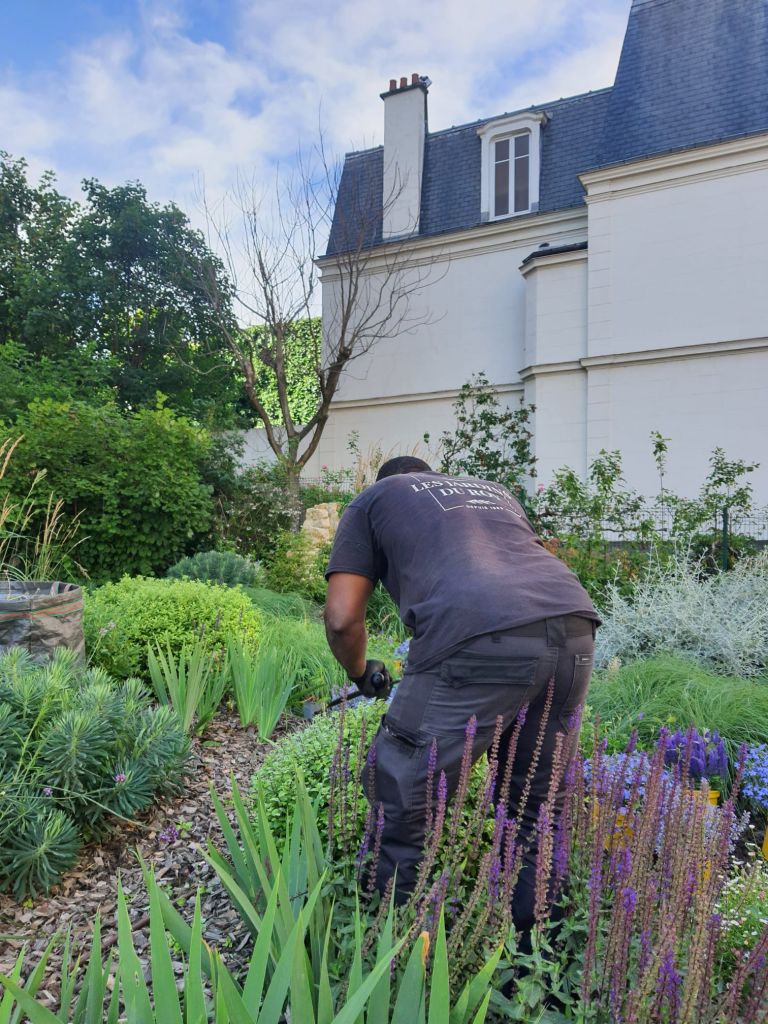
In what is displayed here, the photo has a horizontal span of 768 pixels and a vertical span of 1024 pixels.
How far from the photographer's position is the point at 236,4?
8.79 meters

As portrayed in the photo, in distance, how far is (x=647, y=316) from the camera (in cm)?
1248

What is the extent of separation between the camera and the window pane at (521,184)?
48.2 feet

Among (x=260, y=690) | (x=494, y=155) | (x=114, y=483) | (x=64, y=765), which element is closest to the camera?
(x=64, y=765)

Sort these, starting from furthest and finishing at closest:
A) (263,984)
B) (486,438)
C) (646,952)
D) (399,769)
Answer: (486,438), (399,769), (263,984), (646,952)

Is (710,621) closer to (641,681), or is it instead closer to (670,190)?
(641,681)

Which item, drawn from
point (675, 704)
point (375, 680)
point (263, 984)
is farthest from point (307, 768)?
point (675, 704)

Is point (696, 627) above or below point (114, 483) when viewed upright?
below

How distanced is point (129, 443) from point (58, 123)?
4.27m

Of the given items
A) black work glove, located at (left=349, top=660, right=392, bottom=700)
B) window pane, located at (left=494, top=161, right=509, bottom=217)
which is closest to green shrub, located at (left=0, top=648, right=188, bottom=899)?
black work glove, located at (left=349, top=660, right=392, bottom=700)

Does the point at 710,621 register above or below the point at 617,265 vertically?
below

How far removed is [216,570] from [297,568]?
3.98 feet

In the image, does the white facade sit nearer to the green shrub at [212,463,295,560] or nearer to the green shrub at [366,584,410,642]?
the green shrub at [212,463,295,560]

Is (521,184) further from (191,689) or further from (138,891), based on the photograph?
(138,891)

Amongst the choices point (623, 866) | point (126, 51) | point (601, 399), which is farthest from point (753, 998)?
point (601, 399)
